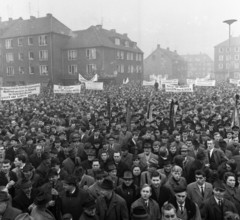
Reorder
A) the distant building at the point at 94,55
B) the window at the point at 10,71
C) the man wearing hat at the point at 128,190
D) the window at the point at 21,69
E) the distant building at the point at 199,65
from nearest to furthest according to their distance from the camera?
the man wearing hat at the point at 128,190
the distant building at the point at 94,55
the window at the point at 21,69
the window at the point at 10,71
the distant building at the point at 199,65

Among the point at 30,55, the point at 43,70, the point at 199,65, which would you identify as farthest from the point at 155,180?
the point at 199,65

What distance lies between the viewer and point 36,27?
169 feet

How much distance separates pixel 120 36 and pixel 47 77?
1743 centimetres

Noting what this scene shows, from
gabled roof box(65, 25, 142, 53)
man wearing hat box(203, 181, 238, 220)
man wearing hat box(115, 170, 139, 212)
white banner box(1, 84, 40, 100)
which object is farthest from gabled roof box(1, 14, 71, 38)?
man wearing hat box(203, 181, 238, 220)

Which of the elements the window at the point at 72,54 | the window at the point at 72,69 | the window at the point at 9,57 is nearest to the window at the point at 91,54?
the window at the point at 72,54

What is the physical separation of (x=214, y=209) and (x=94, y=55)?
47573 millimetres

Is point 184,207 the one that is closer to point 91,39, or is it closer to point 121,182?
point 121,182

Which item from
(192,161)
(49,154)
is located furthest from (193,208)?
(49,154)

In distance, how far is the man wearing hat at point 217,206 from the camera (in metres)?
4.92

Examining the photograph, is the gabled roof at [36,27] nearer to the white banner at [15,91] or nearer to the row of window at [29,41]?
the row of window at [29,41]

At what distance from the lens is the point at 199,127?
36.4 feet

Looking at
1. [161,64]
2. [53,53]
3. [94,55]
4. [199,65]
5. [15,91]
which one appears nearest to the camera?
[15,91]

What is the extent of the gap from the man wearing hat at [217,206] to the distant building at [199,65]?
11892cm

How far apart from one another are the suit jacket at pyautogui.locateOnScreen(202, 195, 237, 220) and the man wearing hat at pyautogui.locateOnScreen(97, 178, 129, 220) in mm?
1330
